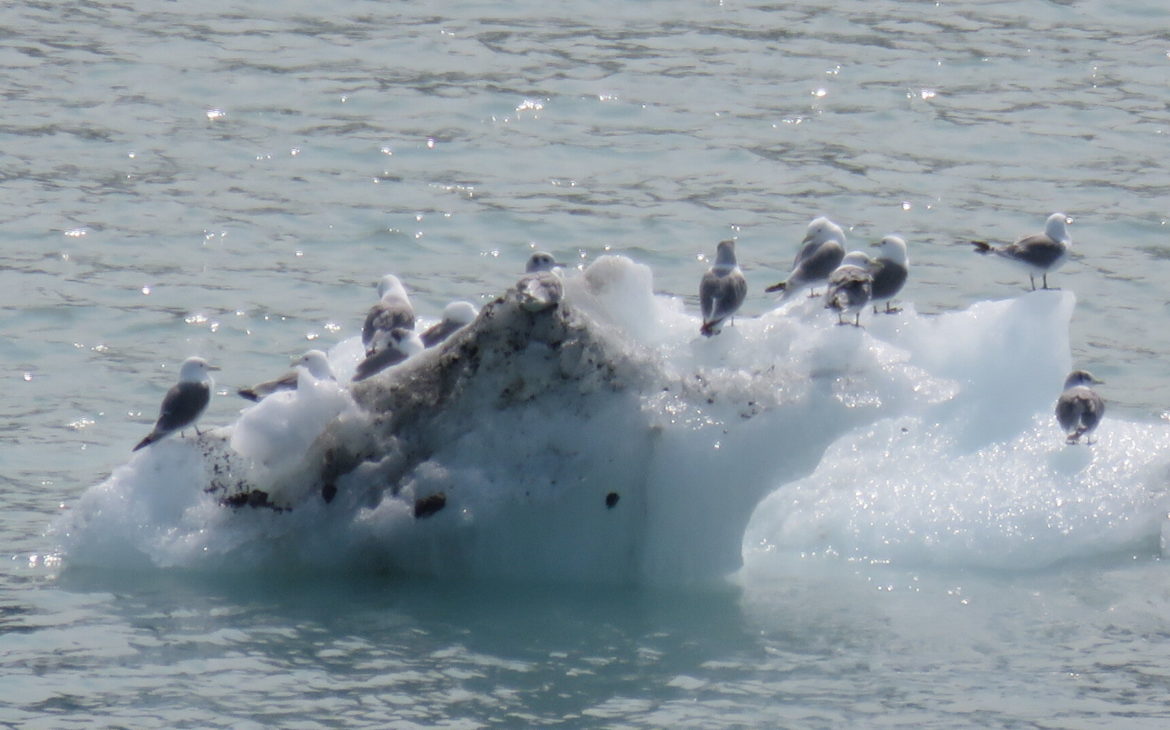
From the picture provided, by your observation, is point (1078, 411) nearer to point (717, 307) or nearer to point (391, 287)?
point (717, 307)

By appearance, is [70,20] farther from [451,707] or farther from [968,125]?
[451,707]

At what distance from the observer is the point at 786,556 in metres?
9.97

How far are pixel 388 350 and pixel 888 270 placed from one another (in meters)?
3.48

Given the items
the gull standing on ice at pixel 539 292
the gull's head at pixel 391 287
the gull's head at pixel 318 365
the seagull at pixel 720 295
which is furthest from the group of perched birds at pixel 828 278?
the gull's head at pixel 318 365

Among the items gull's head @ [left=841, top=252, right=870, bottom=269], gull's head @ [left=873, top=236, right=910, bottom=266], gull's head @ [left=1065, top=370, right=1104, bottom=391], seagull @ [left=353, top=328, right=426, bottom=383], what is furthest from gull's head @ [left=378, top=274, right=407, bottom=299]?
gull's head @ [left=1065, top=370, right=1104, bottom=391]

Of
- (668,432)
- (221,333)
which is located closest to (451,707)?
(668,432)

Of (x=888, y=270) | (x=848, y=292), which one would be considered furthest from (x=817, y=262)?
(x=848, y=292)

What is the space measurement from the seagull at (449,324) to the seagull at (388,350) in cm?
32

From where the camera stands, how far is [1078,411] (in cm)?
1041

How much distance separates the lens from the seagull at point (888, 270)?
12531 mm

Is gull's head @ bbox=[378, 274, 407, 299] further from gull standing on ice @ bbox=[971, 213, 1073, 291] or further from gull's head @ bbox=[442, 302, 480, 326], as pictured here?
gull standing on ice @ bbox=[971, 213, 1073, 291]

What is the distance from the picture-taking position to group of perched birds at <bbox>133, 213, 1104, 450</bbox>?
1016 centimetres

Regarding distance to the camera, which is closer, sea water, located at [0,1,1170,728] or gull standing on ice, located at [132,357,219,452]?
sea water, located at [0,1,1170,728]

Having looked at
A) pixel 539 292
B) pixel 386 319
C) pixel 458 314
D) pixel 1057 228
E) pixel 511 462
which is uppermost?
pixel 1057 228
